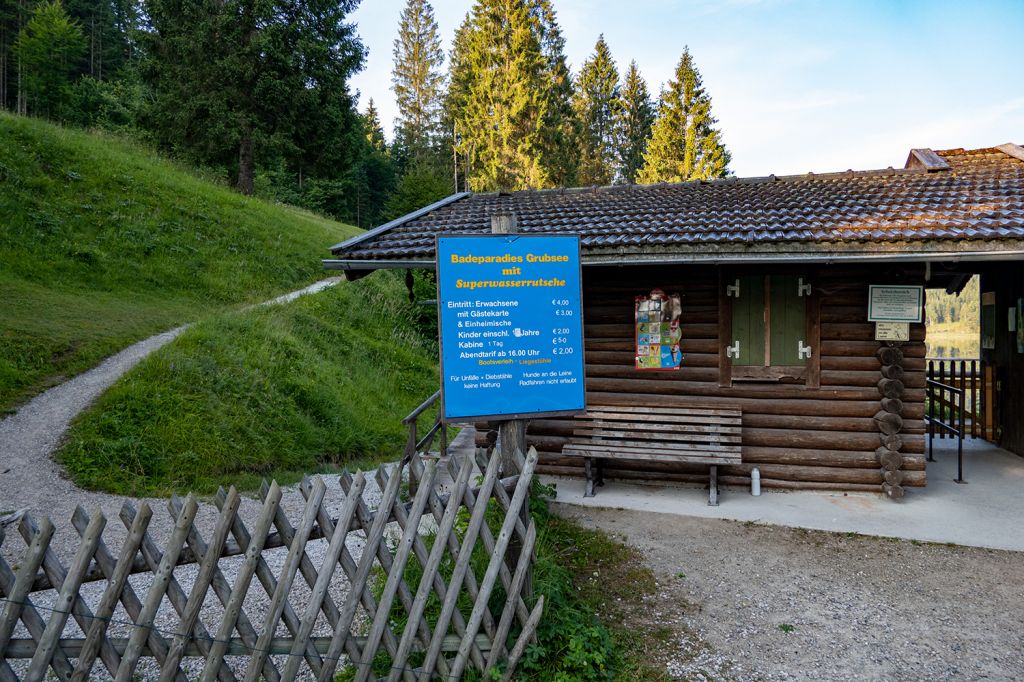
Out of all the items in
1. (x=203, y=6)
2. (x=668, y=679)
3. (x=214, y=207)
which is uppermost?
(x=203, y=6)

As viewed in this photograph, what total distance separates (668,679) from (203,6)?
3005cm

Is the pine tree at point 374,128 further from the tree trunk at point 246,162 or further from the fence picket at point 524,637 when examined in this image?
the fence picket at point 524,637

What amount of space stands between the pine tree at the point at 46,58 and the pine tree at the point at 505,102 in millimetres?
25412

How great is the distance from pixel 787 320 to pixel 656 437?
2273 millimetres

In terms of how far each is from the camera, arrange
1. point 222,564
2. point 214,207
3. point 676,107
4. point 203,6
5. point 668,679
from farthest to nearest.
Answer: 1. point 676,107
2. point 203,6
3. point 214,207
4. point 222,564
5. point 668,679

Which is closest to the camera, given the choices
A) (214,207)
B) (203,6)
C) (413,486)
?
(413,486)

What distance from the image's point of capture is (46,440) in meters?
8.95

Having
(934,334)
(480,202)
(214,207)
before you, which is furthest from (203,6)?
(934,334)

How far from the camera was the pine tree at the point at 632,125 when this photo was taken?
49.2 metres

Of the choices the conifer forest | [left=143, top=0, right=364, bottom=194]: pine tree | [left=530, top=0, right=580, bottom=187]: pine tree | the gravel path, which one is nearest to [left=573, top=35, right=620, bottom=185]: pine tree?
the conifer forest

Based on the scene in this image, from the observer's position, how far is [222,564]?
617 cm

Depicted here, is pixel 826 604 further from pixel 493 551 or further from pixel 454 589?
pixel 454 589

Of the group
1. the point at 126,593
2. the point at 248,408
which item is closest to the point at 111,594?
the point at 126,593

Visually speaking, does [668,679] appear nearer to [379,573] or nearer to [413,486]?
[379,573]
